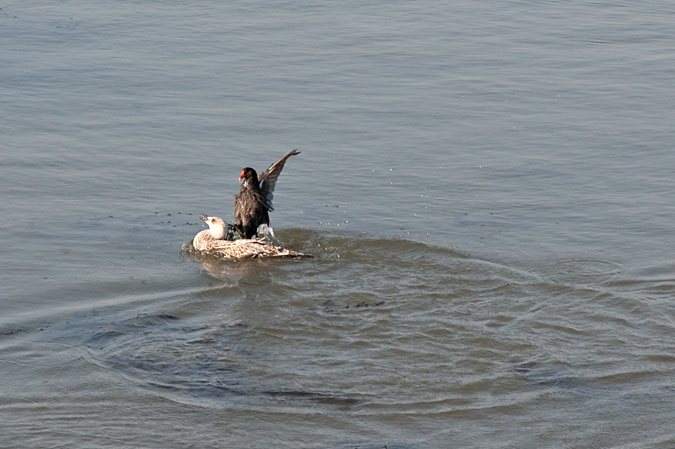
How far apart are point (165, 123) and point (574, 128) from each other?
459 centimetres

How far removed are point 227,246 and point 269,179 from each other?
955mm

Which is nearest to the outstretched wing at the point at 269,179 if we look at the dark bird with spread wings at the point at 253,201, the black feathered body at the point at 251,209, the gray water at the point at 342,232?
the dark bird with spread wings at the point at 253,201

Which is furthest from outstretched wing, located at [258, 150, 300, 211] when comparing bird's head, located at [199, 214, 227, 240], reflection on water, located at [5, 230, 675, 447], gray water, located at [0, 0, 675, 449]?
reflection on water, located at [5, 230, 675, 447]

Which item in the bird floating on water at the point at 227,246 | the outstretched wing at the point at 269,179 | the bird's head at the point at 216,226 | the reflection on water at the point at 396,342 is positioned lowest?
the reflection on water at the point at 396,342

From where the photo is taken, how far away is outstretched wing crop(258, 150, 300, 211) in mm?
9914

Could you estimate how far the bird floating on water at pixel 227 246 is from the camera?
9234 mm

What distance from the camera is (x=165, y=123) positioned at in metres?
12.1

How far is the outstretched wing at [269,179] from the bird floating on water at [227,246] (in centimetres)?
58

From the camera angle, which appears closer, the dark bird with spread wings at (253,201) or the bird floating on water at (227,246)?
the bird floating on water at (227,246)

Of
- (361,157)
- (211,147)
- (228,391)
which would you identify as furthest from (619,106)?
(228,391)

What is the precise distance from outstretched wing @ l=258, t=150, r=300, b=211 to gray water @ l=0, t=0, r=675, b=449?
10.1 inches

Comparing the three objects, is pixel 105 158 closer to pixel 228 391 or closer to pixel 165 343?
pixel 165 343

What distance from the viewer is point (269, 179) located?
10.0 m

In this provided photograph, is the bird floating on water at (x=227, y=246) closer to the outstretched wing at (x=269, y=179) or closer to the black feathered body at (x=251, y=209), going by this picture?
the black feathered body at (x=251, y=209)
